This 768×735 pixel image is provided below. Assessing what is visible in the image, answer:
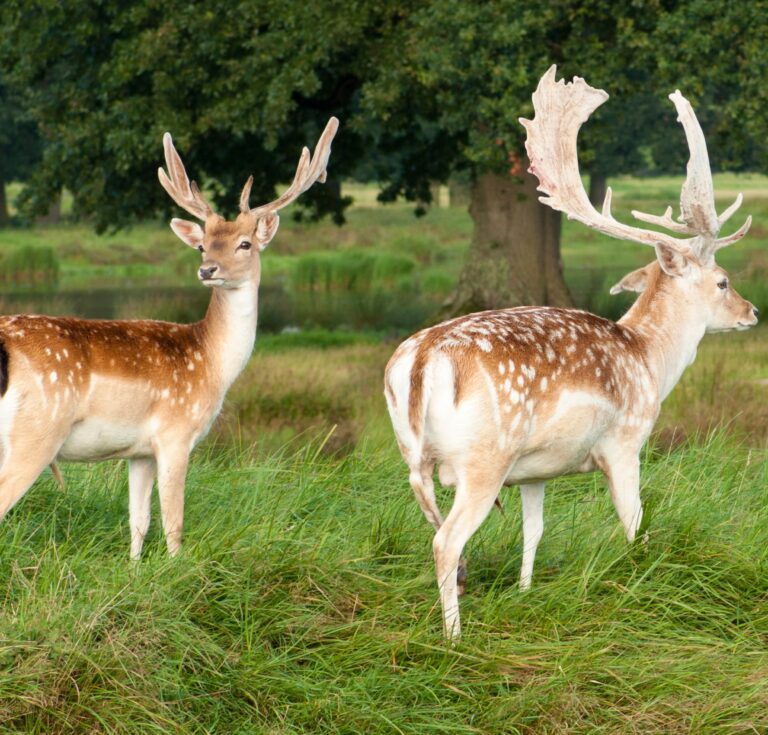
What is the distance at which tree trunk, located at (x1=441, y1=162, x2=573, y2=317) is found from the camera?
16594 mm

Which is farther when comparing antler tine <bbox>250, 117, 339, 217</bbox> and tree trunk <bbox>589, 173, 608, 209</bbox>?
tree trunk <bbox>589, 173, 608, 209</bbox>

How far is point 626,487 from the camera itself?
5.40m

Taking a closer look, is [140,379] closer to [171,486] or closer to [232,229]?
[171,486]

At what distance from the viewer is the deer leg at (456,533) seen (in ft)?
15.9

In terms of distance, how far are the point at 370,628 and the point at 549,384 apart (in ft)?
3.40

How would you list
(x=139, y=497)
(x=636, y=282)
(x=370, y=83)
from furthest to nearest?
(x=370, y=83) → (x=636, y=282) → (x=139, y=497)

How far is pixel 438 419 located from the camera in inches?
190

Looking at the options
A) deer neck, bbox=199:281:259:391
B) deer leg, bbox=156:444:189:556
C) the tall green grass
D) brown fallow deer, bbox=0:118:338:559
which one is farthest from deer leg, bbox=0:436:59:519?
deer neck, bbox=199:281:259:391

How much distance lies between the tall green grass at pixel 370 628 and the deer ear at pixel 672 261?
0.96 metres

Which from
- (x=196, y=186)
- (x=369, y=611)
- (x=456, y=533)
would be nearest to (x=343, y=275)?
(x=196, y=186)

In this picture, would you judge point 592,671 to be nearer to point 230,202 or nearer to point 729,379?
point 729,379

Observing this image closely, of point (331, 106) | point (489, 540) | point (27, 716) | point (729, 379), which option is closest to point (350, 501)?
point (489, 540)

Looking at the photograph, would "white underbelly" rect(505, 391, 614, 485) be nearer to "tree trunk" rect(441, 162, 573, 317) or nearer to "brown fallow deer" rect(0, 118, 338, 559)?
"brown fallow deer" rect(0, 118, 338, 559)

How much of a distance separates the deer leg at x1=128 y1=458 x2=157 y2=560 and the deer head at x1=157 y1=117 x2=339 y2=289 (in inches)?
31.2
